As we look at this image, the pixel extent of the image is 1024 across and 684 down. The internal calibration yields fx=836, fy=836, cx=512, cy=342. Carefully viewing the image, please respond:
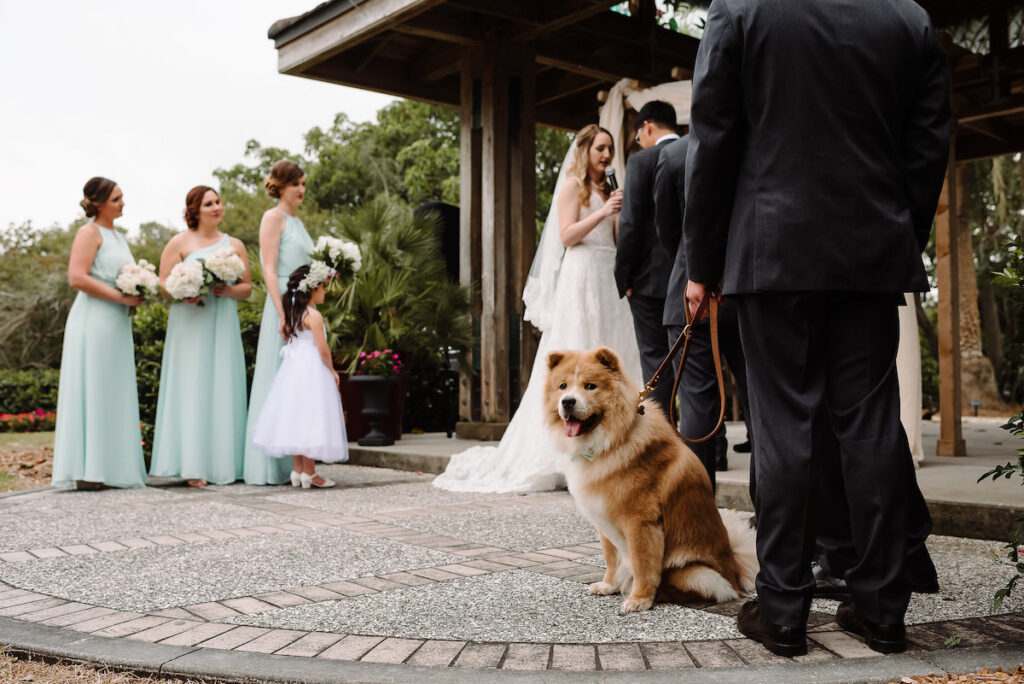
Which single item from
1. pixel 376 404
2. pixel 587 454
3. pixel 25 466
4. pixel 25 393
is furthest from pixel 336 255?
pixel 25 393

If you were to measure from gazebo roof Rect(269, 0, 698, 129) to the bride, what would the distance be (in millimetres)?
2386

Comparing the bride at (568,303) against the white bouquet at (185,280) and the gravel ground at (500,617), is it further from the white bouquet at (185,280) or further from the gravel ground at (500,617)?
the gravel ground at (500,617)

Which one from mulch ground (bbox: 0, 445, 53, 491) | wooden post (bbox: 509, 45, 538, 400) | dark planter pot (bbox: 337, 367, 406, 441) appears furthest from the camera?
dark planter pot (bbox: 337, 367, 406, 441)

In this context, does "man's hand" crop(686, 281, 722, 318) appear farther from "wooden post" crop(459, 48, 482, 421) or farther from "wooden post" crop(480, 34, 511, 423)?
"wooden post" crop(459, 48, 482, 421)

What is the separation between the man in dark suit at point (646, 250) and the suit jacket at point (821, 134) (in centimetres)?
192

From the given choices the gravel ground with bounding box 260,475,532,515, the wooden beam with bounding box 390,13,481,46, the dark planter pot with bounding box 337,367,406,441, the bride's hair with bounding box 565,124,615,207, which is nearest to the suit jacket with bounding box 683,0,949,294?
the bride's hair with bounding box 565,124,615,207

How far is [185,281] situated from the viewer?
6.75m

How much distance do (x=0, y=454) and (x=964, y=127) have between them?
1319 centimetres

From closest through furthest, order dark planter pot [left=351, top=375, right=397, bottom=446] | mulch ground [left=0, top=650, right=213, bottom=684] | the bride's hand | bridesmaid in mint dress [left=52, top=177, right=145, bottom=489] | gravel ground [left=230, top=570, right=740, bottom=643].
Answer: mulch ground [left=0, top=650, right=213, bottom=684] < gravel ground [left=230, top=570, right=740, bottom=643] < the bride's hand < bridesmaid in mint dress [left=52, top=177, right=145, bottom=489] < dark planter pot [left=351, top=375, right=397, bottom=446]

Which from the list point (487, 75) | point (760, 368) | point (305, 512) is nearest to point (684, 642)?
point (760, 368)

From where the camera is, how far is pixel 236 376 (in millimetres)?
7168

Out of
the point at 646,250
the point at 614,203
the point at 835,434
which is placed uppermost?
the point at 614,203

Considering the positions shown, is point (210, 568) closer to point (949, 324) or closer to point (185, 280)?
point (185, 280)

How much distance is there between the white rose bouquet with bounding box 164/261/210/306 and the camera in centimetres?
675
